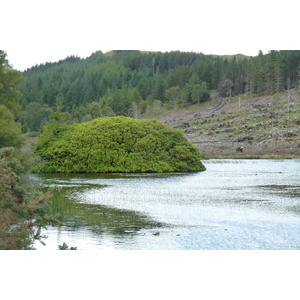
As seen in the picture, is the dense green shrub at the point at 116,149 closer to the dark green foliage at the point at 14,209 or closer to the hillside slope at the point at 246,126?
the hillside slope at the point at 246,126

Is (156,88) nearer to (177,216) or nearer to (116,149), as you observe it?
(116,149)

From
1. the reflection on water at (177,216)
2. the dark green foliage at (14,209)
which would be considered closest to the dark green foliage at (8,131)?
the reflection on water at (177,216)

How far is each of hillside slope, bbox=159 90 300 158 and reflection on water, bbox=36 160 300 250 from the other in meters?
32.8

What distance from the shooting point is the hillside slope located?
61.3 m

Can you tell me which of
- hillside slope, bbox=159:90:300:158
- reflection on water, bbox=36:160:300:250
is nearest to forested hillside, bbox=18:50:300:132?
hillside slope, bbox=159:90:300:158

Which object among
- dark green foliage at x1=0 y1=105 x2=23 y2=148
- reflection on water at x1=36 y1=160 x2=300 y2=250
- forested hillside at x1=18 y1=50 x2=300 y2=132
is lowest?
reflection on water at x1=36 y1=160 x2=300 y2=250

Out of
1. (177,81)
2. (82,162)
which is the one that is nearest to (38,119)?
(177,81)

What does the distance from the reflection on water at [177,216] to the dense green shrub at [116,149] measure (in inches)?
424

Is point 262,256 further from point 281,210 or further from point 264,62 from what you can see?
point 264,62

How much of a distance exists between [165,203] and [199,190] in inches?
197

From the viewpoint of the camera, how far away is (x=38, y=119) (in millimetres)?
92000

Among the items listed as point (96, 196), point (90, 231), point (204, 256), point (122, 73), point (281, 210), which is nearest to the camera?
point (204, 256)

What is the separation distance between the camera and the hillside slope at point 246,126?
61281 millimetres

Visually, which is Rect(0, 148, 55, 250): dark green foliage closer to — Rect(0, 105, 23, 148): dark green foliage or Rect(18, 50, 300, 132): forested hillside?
Rect(0, 105, 23, 148): dark green foliage
